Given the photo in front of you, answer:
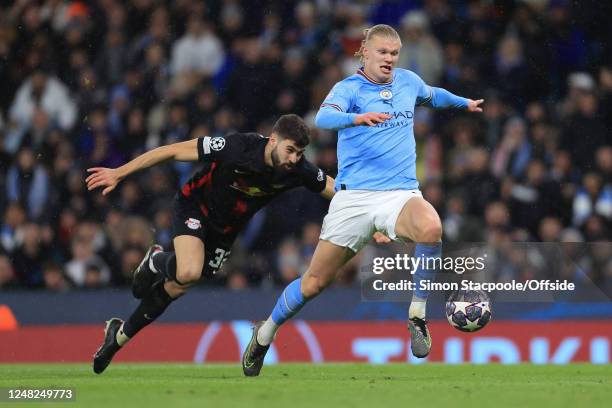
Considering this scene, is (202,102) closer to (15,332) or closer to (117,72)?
(117,72)

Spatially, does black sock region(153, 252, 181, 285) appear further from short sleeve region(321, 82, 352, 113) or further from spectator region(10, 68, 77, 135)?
spectator region(10, 68, 77, 135)

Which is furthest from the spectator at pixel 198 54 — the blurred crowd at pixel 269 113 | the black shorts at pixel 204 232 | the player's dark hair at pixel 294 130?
the player's dark hair at pixel 294 130

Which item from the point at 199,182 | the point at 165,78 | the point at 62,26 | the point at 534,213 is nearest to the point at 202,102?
the point at 165,78

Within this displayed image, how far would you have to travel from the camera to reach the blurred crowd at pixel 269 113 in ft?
44.4

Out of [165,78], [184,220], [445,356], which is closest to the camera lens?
[184,220]

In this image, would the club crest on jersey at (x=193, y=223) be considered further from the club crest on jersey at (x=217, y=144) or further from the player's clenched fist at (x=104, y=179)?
the player's clenched fist at (x=104, y=179)

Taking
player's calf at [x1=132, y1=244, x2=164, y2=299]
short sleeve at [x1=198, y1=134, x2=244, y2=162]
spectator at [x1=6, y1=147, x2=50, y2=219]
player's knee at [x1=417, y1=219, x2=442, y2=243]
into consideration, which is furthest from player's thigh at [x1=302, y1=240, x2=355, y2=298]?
spectator at [x1=6, y1=147, x2=50, y2=219]

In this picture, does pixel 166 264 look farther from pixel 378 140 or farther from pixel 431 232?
pixel 431 232

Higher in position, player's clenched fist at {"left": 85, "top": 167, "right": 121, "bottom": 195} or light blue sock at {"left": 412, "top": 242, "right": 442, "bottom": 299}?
player's clenched fist at {"left": 85, "top": 167, "right": 121, "bottom": 195}

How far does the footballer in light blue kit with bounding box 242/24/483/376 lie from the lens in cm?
851

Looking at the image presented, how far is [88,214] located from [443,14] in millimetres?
4671

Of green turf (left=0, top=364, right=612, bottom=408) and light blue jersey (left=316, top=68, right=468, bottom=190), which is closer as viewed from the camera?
green turf (left=0, top=364, right=612, bottom=408)

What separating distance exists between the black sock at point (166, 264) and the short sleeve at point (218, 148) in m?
0.83

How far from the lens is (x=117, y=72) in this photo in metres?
16.1
